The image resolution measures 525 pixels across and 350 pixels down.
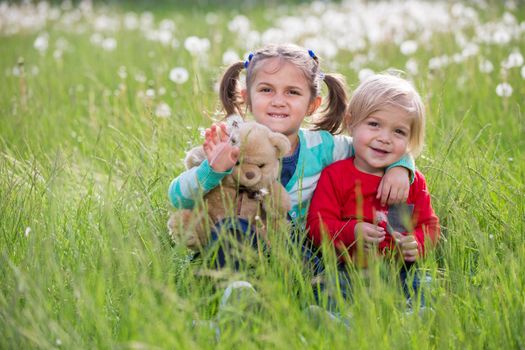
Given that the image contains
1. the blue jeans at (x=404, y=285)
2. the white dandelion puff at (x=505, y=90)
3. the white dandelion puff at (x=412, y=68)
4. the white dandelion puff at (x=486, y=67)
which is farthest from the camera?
the white dandelion puff at (x=412, y=68)

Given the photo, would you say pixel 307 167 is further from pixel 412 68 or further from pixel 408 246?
pixel 412 68

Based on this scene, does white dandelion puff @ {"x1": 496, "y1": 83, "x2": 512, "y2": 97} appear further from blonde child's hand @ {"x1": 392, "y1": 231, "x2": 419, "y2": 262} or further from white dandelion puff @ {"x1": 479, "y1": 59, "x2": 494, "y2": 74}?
blonde child's hand @ {"x1": 392, "y1": 231, "x2": 419, "y2": 262}

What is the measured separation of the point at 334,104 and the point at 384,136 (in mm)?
356

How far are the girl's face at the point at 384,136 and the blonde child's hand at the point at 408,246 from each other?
30cm

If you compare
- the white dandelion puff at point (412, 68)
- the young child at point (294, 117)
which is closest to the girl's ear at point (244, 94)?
the young child at point (294, 117)

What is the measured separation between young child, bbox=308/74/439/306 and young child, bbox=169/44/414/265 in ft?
0.20

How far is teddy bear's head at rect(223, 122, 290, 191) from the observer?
2.42m

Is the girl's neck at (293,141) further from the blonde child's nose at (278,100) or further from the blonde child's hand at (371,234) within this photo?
the blonde child's hand at (371,234)

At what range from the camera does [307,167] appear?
2.77 metres

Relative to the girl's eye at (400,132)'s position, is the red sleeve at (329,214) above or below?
below

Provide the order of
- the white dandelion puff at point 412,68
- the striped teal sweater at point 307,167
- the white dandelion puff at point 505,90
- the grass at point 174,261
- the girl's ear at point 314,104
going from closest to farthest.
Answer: the grass at point 174,261 < the striped teal sweater at point 307,167 < the girl's ear at point 314,104 < the white dandelion puff at point 505,90 < the white dandelion puff at point 412,68

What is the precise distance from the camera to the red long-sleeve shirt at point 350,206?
103 inches

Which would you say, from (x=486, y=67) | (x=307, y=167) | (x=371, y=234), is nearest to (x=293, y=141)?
(x=307, y=167)

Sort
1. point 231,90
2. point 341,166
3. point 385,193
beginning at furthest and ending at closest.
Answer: point 231,90
point 341,166
point 385,193
